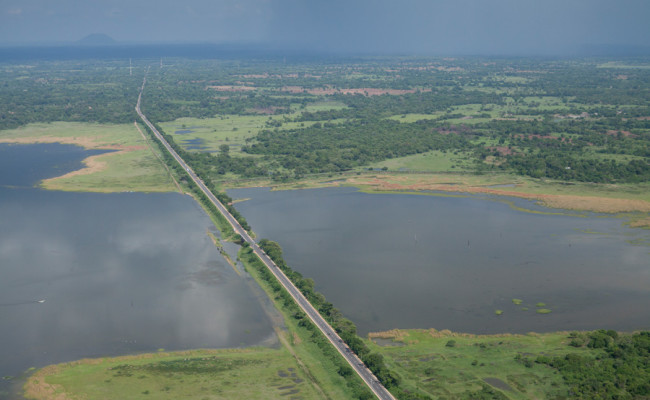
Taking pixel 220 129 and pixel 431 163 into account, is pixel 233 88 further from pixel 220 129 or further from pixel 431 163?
pixel 431 163

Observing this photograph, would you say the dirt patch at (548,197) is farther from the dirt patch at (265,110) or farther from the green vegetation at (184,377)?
the dirt patch at (265,110)

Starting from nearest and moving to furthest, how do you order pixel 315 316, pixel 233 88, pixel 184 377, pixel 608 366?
pixel 608 366 < pixel 184 377 < pixel 315 316 < pixel 233 88

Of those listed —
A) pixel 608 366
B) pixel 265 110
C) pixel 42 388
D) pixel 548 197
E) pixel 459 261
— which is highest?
pixel 265 110

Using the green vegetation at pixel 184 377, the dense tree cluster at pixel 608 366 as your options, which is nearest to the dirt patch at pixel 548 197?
the dense tree cluster at pixel 608 366

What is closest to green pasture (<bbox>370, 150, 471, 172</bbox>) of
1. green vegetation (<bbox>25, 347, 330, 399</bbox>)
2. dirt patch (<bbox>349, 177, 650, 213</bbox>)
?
dirt patch (<bbox>349, 177, 650, 213</bbox>)

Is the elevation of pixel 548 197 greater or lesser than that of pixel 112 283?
greater

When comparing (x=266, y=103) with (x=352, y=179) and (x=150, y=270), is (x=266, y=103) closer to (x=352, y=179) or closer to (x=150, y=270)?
(x=352, y=179)

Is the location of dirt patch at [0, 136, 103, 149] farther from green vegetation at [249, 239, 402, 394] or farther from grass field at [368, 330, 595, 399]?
grass field at [368, 330, 595, 399]

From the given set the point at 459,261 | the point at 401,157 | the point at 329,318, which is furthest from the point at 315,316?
the point at 401,157
